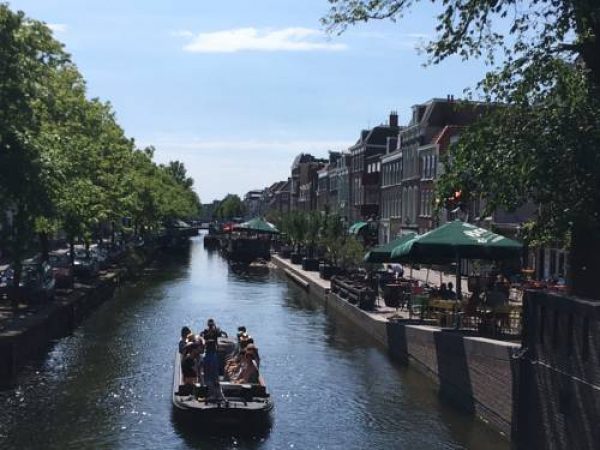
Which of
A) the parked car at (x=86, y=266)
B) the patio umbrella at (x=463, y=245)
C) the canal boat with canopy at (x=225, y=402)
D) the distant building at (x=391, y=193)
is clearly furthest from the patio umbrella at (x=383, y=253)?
the distant building at (x=391, y=193)

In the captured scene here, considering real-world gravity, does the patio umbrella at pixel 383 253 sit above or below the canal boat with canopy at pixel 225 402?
above

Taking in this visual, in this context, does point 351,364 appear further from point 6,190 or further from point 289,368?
point 6,190

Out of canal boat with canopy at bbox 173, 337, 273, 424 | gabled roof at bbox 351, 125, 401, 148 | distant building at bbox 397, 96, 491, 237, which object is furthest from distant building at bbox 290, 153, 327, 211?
canal boat with canopy at bbox 173, 337, 273, 424

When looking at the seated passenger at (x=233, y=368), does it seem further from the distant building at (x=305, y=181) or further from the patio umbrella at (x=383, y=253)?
the distant building at (x=305, y=181)

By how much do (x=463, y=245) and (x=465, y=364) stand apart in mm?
4399

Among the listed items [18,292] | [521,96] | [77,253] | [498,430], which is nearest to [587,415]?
[498,430]

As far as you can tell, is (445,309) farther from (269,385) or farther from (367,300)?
(367,300)

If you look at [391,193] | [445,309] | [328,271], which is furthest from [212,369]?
[391,193]

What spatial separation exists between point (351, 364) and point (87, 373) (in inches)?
336

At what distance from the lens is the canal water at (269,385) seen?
18.5m

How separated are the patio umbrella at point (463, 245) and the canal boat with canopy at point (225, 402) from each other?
7380 mm

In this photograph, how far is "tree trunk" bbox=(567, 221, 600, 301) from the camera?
19.2m

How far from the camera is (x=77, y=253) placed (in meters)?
54.1

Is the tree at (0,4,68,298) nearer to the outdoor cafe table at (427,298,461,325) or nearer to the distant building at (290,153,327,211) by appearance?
the outdoor cafe table at (427,298,461,325)
